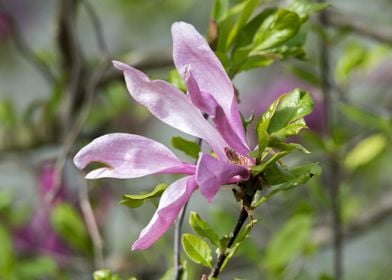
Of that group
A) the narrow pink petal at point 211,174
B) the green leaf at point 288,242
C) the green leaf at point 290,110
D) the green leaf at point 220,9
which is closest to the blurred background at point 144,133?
the green leaf at point 288,242

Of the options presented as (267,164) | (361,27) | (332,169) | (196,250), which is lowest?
(332,169)

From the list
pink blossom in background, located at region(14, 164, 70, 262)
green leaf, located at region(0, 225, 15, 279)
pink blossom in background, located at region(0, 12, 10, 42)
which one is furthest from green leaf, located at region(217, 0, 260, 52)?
pink blossom in background, located at region(0, 12, 10, 42)

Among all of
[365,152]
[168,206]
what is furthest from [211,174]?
[365,152]

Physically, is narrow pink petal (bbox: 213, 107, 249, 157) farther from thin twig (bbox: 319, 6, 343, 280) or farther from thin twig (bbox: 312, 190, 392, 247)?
thin twig (bbox: 312, 190, 392, 247)

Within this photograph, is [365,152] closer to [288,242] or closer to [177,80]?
[288,242]

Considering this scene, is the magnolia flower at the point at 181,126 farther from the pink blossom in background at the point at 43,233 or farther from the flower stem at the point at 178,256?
the pink blossom in background at the point at 43,233

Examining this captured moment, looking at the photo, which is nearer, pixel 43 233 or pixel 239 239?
pixel 239 239

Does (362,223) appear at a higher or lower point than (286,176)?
lower
